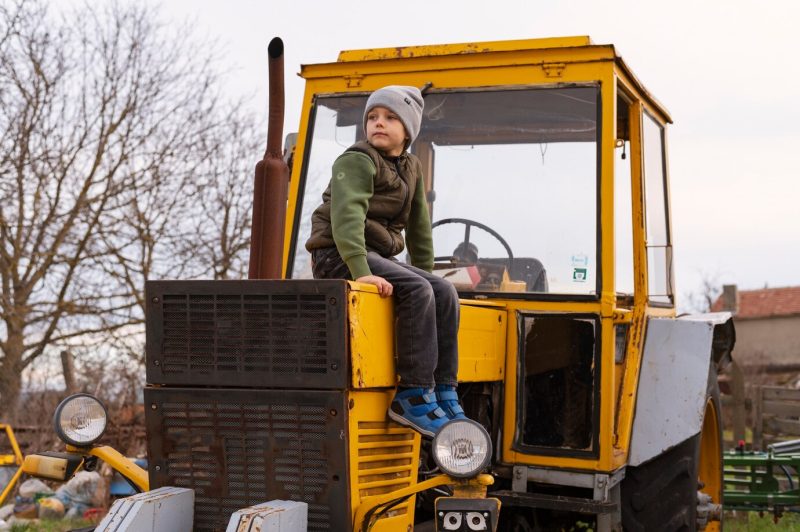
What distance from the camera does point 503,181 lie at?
5.35m

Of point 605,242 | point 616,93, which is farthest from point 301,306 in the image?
point 616,93

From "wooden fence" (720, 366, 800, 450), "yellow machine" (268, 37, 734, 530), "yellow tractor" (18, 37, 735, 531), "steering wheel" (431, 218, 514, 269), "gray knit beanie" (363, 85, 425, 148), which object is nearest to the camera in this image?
"yellow tractor" (18, 37, 735, 531)

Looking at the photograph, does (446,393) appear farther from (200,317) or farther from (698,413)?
(698,413)

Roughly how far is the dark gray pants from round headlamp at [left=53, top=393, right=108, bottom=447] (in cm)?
99

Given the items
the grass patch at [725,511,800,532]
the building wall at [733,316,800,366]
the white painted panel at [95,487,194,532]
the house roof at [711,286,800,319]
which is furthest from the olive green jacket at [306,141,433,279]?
the building wall at [733,316,800,366]

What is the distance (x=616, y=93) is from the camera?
17.1 ft

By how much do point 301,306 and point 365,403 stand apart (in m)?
0.40

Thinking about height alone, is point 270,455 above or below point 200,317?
below

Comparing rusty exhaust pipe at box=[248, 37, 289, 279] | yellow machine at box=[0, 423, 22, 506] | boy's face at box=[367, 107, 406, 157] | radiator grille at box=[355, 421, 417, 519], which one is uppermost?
boy's face at box=[367, 107, 406, 157]

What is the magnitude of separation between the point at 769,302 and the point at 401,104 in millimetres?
44636

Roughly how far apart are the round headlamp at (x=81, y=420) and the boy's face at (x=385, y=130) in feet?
4.51

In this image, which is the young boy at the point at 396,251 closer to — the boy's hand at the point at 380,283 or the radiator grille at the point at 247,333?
the boy's hand at the point at 380,283

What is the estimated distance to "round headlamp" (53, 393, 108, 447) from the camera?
4297 millimetres

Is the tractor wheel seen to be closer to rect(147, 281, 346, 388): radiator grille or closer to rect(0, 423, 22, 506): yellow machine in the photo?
rect(147, 281, 346, 388): radiator grille
